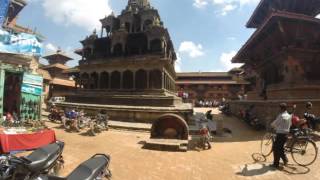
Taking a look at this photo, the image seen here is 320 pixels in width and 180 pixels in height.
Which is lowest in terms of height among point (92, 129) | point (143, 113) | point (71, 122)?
point (92, 129)

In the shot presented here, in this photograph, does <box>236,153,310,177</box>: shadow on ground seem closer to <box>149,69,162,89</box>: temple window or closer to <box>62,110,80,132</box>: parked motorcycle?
<box>62,110,80,132</box>: parked motorcycle

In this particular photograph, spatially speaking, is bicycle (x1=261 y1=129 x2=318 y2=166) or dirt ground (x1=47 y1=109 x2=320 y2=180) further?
bicycle (x1=261 y1=129 x2=318 y2=166)

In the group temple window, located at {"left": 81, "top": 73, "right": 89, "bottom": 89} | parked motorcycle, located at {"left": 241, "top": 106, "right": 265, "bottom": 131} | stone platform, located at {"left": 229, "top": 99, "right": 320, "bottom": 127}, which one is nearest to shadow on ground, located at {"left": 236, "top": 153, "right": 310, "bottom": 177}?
stone platform, located at {"left": 229, "top": 99, "right": 320, "bottom": 127}

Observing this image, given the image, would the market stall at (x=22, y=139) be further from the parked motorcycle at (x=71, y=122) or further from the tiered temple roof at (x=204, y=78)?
the tiered temple roof at (x=204, y=78)

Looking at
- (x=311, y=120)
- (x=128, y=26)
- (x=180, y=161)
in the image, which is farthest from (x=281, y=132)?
(x=128, y=26)

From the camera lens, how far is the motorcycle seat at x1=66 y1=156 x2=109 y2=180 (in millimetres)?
3844

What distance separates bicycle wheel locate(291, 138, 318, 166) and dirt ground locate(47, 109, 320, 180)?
0.22 metres

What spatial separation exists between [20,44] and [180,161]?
43.8ft

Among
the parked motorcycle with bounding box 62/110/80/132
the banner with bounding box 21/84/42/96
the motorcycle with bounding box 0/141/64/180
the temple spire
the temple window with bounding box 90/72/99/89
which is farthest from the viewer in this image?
the temple spire

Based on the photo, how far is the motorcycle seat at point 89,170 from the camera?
12.6ft

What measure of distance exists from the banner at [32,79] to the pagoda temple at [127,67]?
7265 mm

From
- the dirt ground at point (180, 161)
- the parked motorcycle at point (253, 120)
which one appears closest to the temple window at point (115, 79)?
the dirt ground at point (180, 161)

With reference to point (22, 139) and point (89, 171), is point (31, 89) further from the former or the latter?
point (89, 171)

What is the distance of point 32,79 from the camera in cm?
1373
